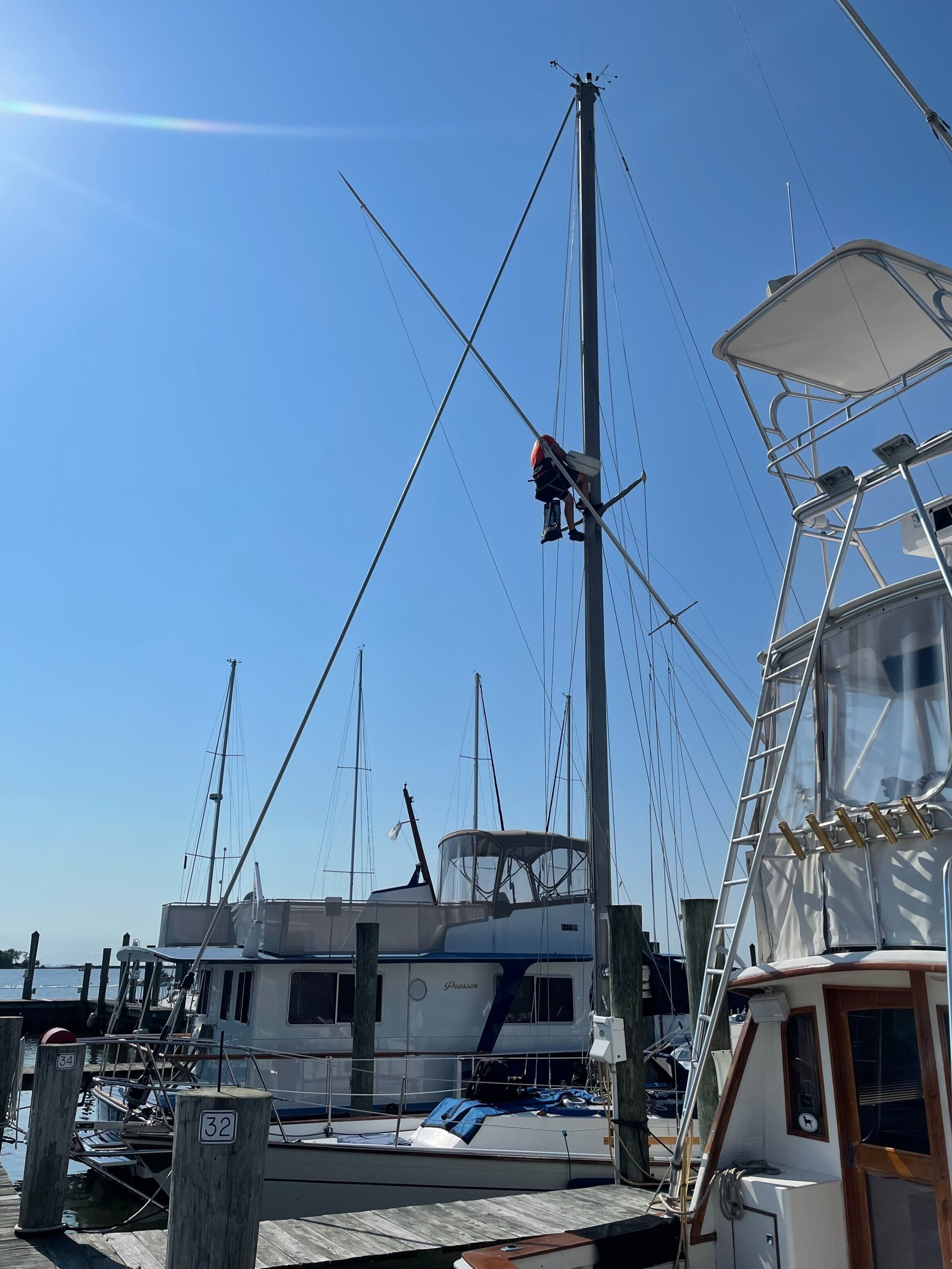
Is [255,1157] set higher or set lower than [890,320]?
lower

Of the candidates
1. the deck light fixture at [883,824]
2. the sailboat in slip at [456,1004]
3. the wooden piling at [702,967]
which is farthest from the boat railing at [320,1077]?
the deck light fixture at [883,824]

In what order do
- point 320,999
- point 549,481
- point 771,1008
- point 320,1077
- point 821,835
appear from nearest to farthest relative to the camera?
point 821,835
point 771,1008
point 549,481
point 320,1077
point 320,999

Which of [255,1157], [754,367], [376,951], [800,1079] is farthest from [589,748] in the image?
[255,1157]

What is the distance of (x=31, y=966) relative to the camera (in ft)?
135

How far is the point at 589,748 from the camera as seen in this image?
42.7 ft

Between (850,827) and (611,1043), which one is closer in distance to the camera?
(850,827)

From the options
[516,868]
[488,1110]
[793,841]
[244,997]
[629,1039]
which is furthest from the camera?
[516,868]

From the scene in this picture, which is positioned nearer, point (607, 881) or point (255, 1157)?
point (255, 1157)

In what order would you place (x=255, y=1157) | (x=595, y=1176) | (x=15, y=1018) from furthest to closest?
(x=595, y=1176) < (x=15, y=1018) < (x=255, y=1157)

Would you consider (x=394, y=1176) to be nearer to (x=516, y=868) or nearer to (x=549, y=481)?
(x=549, y=481)

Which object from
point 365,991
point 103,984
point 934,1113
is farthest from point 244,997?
point 103,984

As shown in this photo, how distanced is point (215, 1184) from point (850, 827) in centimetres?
390

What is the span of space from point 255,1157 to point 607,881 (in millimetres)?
8238

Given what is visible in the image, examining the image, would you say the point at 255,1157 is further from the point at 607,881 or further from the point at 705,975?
the point at 607,881
